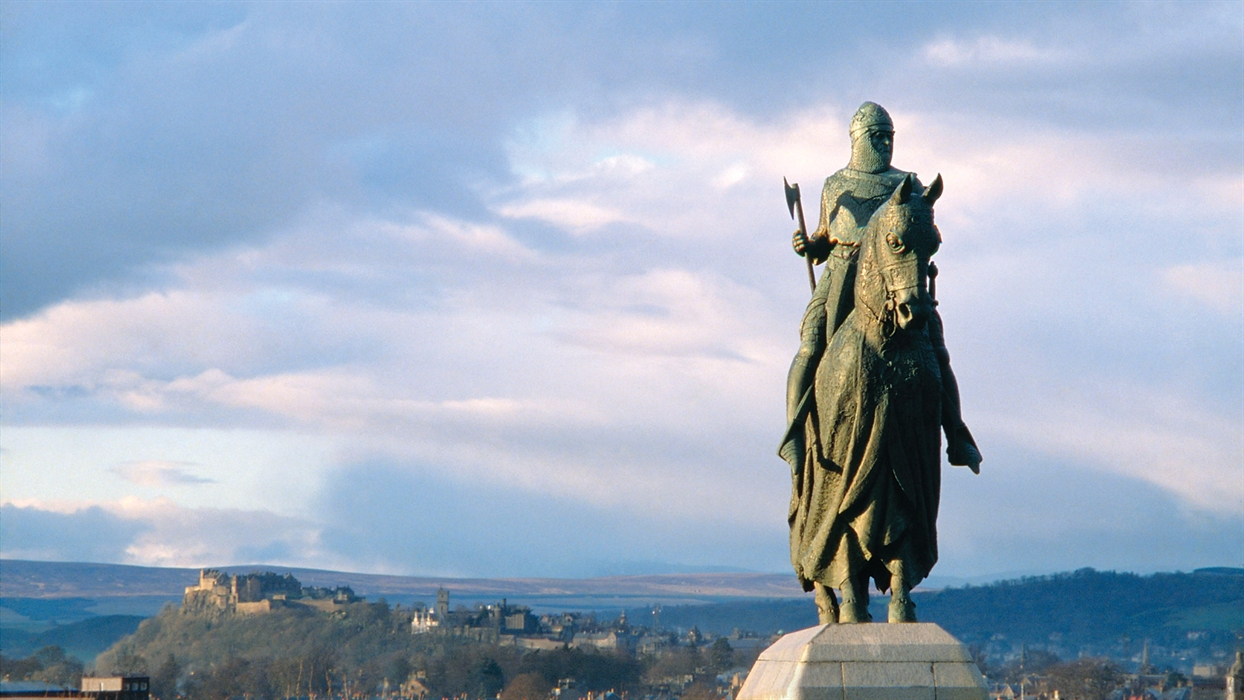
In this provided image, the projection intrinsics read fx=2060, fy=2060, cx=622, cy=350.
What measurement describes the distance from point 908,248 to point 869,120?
299cm

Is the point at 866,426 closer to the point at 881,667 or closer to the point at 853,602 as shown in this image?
the point at 853,602

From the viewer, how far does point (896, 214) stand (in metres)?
20.6

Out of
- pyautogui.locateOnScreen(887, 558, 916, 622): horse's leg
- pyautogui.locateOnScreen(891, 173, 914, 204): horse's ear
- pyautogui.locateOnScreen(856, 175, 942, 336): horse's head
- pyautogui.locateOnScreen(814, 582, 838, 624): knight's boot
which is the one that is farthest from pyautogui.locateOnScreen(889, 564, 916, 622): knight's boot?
pyautogui.locateOnScreen(891, 173, 914, 204): horse's ear

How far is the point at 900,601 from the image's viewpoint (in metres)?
21.7

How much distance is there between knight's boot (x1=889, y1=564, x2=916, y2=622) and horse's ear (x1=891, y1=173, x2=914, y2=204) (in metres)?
3.99

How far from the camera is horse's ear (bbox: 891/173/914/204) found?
20.6 m

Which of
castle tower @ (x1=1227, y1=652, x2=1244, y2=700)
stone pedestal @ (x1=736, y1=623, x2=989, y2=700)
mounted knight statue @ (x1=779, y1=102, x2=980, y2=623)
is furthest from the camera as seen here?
castle tower @ (x1=1227, y1=652, x2=1244, y2=700)

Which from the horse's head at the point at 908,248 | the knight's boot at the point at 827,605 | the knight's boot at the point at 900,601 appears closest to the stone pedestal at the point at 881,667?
the knight's boot at the point at 900,601

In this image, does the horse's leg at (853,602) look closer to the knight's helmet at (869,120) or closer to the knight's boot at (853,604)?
the knight's boot at (853,604)

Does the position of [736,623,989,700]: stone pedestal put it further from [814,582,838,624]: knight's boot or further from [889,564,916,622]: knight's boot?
[814,582,838,624]: knight's boot

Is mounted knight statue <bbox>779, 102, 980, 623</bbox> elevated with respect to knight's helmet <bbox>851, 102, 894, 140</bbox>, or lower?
lower

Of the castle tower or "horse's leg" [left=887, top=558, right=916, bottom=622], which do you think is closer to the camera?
"horse's leg" [left=887, top=558, right=916, bottom=622]

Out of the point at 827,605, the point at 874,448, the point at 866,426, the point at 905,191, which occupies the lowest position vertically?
the point at 827,605

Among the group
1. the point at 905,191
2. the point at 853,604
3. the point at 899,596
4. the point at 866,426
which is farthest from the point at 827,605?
the point at 905,191
